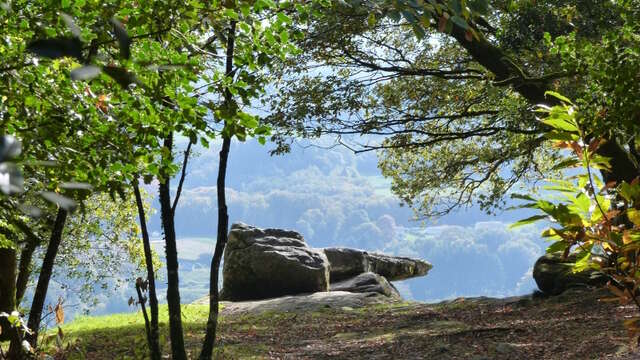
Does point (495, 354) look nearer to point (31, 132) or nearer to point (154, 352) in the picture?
point (154, 352)

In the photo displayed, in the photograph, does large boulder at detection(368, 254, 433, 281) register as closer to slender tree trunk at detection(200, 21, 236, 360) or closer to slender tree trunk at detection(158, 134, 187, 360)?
slender tree trunk at detection(200, 21, 236, 360)

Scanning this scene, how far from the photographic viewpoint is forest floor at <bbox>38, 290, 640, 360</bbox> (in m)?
10.6

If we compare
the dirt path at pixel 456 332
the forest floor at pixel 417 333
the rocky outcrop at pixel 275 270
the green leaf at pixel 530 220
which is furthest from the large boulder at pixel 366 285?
the green leaf at pixel 530 220

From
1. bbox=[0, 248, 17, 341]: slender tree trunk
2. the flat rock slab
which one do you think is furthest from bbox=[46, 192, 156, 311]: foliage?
bbox=[0, 248, 17, 341]: slender tree trunk

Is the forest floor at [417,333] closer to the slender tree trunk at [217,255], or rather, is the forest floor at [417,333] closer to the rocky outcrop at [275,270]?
the slender tree trunk at [217,255]

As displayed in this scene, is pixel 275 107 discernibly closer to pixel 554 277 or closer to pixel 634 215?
pixel 554 277

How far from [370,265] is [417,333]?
61.4ft

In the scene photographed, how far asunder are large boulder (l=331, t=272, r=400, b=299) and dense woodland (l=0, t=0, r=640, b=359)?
176 inches

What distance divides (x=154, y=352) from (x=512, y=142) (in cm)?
1371

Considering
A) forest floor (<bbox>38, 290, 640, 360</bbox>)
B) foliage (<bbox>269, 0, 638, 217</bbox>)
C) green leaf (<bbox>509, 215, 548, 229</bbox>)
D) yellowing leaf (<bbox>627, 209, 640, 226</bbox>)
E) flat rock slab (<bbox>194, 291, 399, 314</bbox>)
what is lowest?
forest floor (<bbox>38, 290, 640, 360</bbox>)

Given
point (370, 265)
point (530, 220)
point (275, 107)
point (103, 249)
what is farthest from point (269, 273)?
point (530, 220)

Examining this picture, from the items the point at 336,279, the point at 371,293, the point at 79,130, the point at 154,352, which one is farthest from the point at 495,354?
the point at 336,279

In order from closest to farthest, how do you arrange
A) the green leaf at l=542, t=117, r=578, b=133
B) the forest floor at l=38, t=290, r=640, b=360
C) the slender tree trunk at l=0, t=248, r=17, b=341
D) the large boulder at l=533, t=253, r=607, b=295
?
the green leaf at l=542, t=117, r=578, b=133, the forest floor at l=38, t=290, r=640, b=360, the slender tree trunk at l=0, t=248, r=17, b=341, the large boulder at l=533, t=253, r=607, b=295

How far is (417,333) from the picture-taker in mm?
13516
